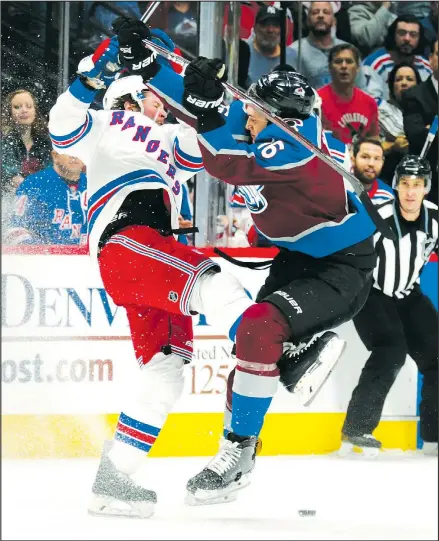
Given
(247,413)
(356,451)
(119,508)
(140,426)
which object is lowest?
(356,451)

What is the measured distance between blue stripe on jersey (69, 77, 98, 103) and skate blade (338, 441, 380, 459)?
2069 mm

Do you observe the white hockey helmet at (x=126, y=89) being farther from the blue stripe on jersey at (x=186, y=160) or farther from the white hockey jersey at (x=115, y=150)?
the blue stripe on jersey at (x=186, y=160)

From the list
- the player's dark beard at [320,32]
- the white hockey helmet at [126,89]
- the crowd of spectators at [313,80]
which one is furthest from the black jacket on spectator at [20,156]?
the player's dark beard at [320,32]

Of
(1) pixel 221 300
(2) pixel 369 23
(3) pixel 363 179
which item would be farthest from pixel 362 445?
(2) pixel 369 23

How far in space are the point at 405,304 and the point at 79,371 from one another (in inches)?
60.1

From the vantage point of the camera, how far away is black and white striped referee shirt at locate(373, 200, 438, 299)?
15.4 ft

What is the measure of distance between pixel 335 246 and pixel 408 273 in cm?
158

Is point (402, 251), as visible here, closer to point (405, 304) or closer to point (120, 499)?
point (405, 304)

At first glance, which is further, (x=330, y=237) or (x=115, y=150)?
(x=115, y=150)

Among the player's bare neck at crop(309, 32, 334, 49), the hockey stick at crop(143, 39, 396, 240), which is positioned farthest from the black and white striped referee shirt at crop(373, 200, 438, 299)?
the hockey stick at crop(143, 39, 396, 240)

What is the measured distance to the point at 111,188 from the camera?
333cm

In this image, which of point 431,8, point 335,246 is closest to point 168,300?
point 335,246

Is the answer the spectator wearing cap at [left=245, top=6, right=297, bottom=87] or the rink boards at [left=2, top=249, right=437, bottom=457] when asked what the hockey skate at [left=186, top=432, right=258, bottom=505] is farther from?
the spectator wearing cap at [left=245, top=6, right=297, bottom=87]

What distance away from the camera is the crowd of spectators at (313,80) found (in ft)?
13.1
